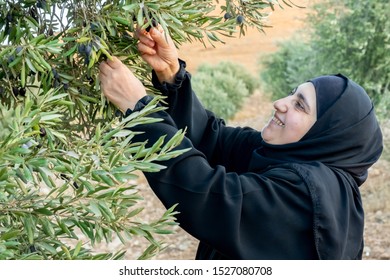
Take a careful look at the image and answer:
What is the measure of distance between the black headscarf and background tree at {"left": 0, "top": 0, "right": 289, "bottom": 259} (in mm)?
395

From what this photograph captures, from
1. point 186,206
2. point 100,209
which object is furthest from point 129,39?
point 100,209

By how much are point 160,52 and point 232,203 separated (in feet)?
1.94

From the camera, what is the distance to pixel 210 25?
2.51 m

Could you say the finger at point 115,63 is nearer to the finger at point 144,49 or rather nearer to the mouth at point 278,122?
the finger at point 144,49

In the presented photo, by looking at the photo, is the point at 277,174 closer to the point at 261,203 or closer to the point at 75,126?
the point at 261,203

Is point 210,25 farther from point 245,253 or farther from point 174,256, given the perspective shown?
point 174,256

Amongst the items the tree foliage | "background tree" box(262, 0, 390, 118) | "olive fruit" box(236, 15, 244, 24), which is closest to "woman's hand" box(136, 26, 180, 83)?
"olive fruit" box(236, 15, 244, 24)

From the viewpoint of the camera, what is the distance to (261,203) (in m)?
2.30

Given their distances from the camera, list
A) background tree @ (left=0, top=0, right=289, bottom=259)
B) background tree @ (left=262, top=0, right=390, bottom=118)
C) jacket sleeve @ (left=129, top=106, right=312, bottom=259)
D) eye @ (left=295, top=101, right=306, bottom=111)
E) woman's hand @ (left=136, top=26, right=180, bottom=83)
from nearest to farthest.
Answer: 1. background tree @ (left=0, top=0, right=289, bottom=259)
2. jacket sleeve @ (left=129, top=106, right=312, bottom=259)
3. woman's hand @ (left=136, top=26, right=180, bottom=83)
4. eye @ (left=295, top=101, right=306, bottom=111)
5. background tree @ (left=262, top=0, right=390, bottom=118)

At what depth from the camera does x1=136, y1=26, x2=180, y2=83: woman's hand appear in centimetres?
234

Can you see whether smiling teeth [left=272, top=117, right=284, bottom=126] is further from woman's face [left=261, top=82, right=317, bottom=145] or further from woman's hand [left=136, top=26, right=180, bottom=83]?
woman's hand [left=136, top=26, right=180, bottom=83]

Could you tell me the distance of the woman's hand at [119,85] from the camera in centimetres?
227

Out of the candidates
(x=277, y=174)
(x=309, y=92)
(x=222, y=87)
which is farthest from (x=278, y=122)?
(x=222, y=87)

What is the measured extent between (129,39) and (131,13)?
0.20 m
